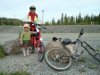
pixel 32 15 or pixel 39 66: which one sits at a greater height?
pixel 32 15

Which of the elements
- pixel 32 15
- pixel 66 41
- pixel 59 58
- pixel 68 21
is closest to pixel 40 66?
pixel 59 58

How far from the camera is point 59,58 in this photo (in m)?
9.09

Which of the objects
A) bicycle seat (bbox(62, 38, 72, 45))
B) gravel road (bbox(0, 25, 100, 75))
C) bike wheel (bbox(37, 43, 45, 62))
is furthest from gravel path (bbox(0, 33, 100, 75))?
bicycle seat (bbox(62, 38, 72, 45))

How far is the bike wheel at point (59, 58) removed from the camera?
8.94 m

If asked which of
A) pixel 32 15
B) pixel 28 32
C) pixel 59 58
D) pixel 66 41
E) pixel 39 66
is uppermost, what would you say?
pixel 32 15

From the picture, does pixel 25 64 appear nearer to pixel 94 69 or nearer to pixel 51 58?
pixel 51 58

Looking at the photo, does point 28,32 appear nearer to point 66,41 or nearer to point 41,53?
point 41,53

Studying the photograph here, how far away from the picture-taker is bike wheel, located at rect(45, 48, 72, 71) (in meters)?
8.94

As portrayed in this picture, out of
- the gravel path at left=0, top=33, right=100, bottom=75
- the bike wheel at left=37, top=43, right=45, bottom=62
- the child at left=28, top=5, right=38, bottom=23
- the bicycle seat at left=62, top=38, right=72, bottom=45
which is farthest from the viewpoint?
the child at left=28, top=5, right=38, bottom=23

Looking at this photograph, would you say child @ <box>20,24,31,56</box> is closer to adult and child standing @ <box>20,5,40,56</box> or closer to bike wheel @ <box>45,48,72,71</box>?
adult and child standing @ <box>20,5,40,56</box>

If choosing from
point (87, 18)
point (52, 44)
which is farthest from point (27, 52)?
point (87, 18)

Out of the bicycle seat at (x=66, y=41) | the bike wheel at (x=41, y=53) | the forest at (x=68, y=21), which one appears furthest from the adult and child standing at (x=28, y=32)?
the forest at (x=68, y=21)

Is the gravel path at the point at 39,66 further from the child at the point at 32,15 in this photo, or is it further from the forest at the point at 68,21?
the forest at the point at 68,21

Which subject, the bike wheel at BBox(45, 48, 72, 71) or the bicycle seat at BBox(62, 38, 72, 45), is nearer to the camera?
the bike wheel at BBox(45, 48, 72, 71)
